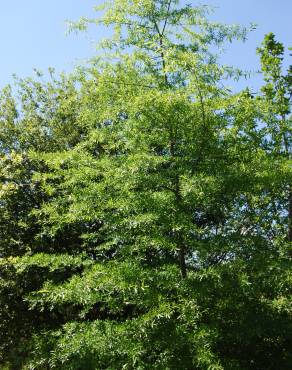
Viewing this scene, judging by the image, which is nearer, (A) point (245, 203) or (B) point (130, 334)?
(B) point (130, 334)

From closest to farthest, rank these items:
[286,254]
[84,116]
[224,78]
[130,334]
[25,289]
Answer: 1. [130,334]
2. [224,78]
3. [84,116]
4. [286,254]
5. [25,289]

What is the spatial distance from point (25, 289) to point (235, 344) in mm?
8614

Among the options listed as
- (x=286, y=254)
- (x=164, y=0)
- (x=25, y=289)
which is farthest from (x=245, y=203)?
(x=25, y=289)

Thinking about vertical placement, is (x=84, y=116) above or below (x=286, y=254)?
above

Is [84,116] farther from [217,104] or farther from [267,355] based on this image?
[267,355]

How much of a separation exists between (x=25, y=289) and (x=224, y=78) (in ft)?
33.8

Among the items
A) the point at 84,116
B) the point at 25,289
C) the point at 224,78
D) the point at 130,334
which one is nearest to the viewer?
the point at 130,334

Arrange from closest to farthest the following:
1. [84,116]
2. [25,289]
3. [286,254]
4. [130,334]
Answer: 1. [130,334]
2. [84,116]
3. [286,254]
4. [25,289]

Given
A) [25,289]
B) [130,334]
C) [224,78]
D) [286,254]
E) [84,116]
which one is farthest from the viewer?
[25,289]

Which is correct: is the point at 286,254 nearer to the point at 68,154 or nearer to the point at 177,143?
the point at 177,143

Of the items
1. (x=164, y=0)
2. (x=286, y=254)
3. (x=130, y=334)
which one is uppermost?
(x=164, y=0)

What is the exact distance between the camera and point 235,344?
786 centimetres

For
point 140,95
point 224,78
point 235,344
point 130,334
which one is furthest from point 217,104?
point 235,344

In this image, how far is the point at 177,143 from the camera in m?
7.53
